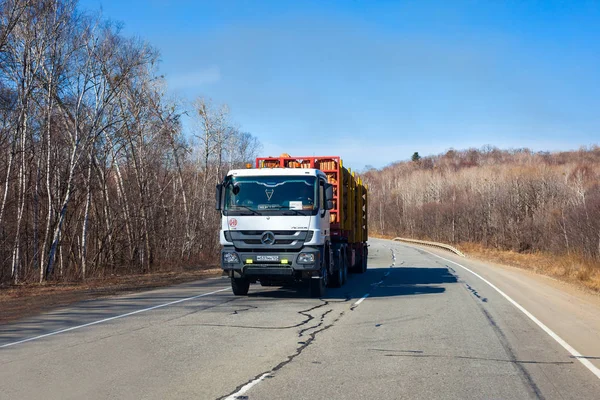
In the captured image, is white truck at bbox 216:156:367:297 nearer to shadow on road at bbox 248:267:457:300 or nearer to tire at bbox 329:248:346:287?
shadow on road at bbox 248:267:457:300

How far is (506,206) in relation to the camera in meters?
79.9

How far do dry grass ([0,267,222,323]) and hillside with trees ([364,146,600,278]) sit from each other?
23.7 metres

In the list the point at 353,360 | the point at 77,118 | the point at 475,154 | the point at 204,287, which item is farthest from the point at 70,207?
the point at 475,154

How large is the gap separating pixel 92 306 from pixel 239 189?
182 inches

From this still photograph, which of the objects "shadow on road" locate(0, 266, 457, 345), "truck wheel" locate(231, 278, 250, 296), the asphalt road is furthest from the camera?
"truck wheel" locate(231, 278, 250, 296)

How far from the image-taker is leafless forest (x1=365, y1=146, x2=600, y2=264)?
44344 mm

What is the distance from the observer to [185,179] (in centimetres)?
3750

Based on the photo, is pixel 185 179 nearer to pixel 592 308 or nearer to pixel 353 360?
pixel 592 308

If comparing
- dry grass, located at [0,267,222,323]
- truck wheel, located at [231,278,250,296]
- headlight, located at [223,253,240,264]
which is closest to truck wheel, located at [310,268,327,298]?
truck wheel, located at [231,278,250,296]

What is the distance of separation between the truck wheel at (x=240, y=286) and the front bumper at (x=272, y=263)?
1179mm

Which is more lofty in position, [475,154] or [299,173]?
[475,154]

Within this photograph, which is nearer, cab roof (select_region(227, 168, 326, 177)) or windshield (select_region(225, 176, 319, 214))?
→ windshield (select_region(225, 176, 319, 214))

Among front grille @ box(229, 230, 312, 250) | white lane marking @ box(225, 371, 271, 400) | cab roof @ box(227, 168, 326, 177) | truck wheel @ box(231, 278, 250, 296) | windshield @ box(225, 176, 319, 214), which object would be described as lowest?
white lane marking @ box(225, 371, 271, 400)

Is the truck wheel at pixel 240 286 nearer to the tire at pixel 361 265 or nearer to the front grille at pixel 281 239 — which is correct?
the front grille at pixel 281 239
